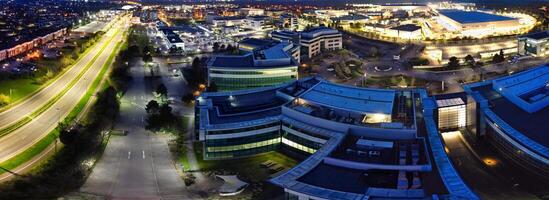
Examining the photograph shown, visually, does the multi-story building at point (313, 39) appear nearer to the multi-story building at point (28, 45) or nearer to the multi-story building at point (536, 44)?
the multi-story building at point (536, 44)

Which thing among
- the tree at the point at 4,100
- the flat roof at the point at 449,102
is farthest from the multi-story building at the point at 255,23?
the flat roof at the point at 449,102

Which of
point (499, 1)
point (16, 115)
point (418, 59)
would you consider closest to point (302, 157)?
point (16, 115)

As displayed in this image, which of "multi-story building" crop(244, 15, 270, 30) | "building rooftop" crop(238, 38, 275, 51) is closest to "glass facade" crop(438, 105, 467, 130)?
"building rooftop" crop(238, 38, 275, 51)

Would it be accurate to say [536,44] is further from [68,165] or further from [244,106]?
[68,165]

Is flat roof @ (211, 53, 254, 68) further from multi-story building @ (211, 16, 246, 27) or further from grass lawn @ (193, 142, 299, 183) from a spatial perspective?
multi-story building @ (211, 16, 246, 27)

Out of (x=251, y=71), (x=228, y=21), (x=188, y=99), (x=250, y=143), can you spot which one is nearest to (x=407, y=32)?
(x=228, y=21)

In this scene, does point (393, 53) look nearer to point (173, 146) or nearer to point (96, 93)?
point (96, 93)
